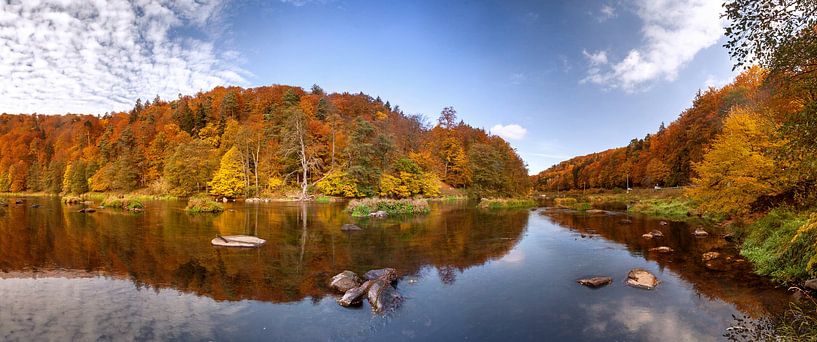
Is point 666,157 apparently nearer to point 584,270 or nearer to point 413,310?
point 584,270

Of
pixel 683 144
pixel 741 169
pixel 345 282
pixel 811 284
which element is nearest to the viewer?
pixel 811 284

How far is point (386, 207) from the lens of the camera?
121ft

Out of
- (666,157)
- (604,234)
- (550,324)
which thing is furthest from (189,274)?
(666,157)

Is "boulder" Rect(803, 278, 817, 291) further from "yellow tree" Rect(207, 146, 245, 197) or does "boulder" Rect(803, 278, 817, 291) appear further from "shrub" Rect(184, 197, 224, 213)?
"yellow tree" Rect(207, 146, 245, 197)

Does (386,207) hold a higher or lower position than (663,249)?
higher

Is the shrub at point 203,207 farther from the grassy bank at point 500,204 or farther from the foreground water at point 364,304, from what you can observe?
the grassy bank at point 500,204

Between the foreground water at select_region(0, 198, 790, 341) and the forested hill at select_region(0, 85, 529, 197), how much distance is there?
35.1 metres

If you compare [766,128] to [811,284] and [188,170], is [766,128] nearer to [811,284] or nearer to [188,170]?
[811,284]

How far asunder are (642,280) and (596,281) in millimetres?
1440

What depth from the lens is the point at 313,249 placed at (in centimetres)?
1761

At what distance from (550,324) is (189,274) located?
11.3 m

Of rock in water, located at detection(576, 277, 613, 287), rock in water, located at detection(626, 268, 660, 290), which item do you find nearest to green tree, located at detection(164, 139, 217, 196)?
rock in water, located at detection(576, 277, 613, 287)

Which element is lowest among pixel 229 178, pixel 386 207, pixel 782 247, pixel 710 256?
pixel 710 256

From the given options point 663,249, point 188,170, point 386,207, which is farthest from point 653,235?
point 188,170
